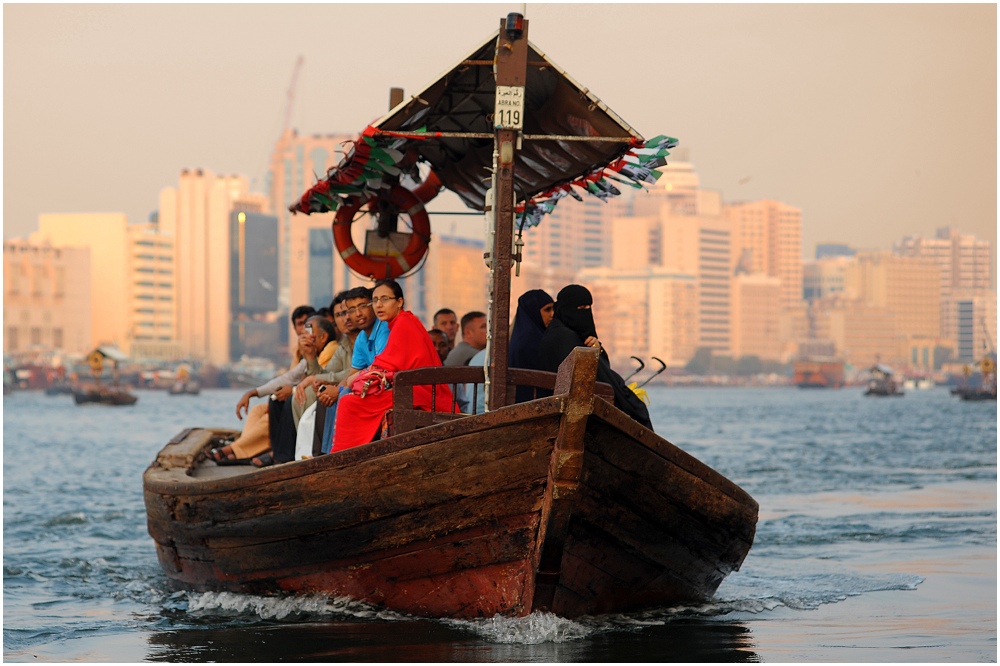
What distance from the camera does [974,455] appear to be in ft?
103

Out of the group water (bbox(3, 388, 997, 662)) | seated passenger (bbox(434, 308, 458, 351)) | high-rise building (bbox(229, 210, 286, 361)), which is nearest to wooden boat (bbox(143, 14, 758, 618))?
water (bbox(3, 388, 997, 662))

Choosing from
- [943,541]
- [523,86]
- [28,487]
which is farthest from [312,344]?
[28,487]

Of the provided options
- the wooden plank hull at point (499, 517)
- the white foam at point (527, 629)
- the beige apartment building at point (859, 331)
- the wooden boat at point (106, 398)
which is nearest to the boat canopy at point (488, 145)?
the wooden plank hull at point (499, 517)

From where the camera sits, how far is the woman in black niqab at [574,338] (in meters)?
8.16

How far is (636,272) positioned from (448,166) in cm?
17366

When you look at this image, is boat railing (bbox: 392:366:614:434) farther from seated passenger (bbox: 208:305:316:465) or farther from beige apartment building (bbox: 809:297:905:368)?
beige apartment building (bbox: 809:297:905:368)

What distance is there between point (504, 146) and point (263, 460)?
4.49 meters

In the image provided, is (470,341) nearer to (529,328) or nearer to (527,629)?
(529,328)

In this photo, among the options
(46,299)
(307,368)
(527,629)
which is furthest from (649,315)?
(527,629)

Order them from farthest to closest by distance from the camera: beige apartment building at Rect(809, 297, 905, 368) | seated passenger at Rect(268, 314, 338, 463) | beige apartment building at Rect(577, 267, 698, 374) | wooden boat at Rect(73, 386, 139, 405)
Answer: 1. beige apartment building at Rect(809, 297, 905, 368)
2. beige apartment building at Rect(577, 267, 698, 374)
3. wooden boat at Rect(73, 386, 139, 405)
4. seated passenger at Rect(268, 314, 338, 463)

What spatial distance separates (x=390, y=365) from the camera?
848 centimetres

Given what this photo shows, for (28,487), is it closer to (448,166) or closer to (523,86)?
(448,166)

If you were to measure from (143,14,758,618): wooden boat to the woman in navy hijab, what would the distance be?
36 cm

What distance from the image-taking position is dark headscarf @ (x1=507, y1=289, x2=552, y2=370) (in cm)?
852
